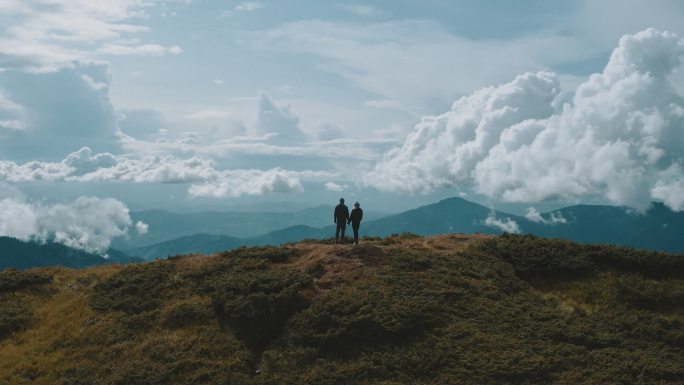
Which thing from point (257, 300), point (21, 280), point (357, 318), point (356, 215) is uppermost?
point (356, 215)

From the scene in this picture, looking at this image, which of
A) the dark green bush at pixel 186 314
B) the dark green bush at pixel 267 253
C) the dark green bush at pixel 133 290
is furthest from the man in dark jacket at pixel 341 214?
the dark green bush at pixel 133 290

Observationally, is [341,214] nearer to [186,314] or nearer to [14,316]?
[186,314]

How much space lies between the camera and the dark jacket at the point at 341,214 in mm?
29577

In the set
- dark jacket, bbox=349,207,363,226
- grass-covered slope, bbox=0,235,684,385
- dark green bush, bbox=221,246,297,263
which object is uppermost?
dark jacket, bbox=349,207,363,226

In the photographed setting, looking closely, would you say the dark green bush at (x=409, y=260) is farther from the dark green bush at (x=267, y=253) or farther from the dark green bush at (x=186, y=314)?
the dark green bush at (x=186, y=314)

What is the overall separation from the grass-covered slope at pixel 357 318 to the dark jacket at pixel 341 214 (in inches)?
87.7

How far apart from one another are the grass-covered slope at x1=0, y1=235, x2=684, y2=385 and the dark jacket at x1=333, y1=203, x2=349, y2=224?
7.31 ft

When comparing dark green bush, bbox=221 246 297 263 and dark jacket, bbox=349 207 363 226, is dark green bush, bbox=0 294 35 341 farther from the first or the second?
dark jacket, bbox=349 207 363 226

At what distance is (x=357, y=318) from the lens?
2048 centimetres

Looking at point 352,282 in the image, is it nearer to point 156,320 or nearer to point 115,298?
point 156,320

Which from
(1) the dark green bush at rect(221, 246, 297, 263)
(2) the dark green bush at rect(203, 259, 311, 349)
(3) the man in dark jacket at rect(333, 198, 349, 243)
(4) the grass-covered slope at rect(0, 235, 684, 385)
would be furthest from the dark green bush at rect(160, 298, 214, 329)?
(3) the man in dark jacket at rect(333, 198, 349, 243)

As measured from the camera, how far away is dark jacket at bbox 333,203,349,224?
29.6 meters

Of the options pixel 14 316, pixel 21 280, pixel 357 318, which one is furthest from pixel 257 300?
pixel 21 280

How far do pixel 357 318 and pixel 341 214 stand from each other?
397 inches
